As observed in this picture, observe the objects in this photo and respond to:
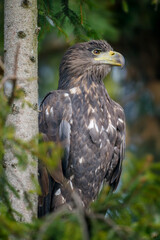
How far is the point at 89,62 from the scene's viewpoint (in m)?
5.15

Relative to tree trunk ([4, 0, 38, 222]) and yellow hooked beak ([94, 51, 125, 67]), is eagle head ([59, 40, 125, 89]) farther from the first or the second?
tree trunk ([4, 0, 38, 222])

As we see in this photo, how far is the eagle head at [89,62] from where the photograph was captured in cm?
508

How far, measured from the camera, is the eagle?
441 cm

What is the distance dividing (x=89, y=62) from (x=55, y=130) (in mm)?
1116

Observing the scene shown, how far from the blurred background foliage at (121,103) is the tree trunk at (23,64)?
1.44 ft

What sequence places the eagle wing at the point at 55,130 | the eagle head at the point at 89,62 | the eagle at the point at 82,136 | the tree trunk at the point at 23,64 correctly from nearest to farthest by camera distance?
the tree trunk at the point at 23,64
the eagle wing at the point at 55,130
the eagle at the point at 82,136
the eagle head at the point at 89,62

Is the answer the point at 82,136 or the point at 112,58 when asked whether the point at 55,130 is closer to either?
the point at 82,136

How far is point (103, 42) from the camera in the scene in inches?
202

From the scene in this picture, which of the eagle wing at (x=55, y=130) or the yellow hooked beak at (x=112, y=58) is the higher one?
the yellow hooked beak at (x=112, y=58)

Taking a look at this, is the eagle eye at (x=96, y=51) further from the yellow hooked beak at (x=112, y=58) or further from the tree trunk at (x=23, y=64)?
the tree trunk at (x=23, y=64)

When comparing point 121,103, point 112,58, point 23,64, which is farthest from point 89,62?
point 121,103

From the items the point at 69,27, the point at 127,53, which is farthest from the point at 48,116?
the point at 127,53

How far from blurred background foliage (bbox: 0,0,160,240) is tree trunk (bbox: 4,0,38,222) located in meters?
0.44

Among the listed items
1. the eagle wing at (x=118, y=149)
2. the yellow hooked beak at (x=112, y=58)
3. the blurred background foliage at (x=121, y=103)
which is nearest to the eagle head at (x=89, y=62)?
the yellow hooked beak at (x=112, y=58)
